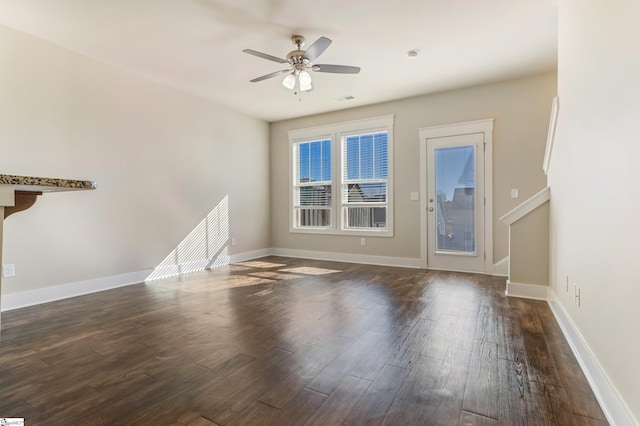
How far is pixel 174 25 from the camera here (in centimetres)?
309

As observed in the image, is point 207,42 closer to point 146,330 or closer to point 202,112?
point 202,112

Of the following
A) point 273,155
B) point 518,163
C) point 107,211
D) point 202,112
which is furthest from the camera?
point 273,155

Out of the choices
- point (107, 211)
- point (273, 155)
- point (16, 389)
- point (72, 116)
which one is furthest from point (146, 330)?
point (273, 155)

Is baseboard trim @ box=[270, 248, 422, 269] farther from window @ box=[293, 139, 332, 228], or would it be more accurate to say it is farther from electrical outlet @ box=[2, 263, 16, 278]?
electrical outlet @ box=[2, 263, 16, 278]

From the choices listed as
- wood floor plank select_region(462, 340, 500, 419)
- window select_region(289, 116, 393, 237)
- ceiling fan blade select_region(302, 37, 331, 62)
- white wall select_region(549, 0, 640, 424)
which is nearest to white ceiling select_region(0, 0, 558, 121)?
ceiling fan blade select_region(302, 37, 331, 62)

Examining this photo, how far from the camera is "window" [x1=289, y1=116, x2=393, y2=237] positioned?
5.54 m

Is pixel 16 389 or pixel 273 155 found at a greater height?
pixel 273 155

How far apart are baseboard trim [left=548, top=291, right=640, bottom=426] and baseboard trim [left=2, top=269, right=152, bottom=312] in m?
4.67

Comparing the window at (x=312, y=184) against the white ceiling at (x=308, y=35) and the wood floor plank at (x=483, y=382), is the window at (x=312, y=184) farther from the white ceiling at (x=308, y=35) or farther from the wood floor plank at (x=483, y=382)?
the wood floor plank at (x=483, y=382)

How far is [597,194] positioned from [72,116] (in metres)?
4.87

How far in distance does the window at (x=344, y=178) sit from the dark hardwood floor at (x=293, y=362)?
236cm

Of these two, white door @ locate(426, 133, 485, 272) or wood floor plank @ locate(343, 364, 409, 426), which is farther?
white door @ locate(426, 133, 485, 272)

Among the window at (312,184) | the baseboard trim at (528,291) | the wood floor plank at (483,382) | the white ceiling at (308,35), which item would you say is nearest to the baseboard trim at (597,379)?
the wood floor plank at (483,382)

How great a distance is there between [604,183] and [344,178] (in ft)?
14.6
